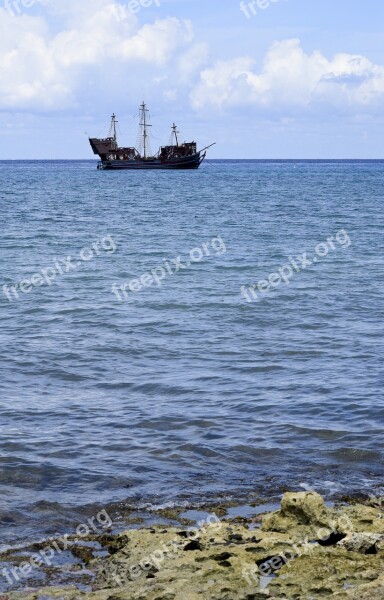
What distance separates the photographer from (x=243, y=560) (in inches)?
334

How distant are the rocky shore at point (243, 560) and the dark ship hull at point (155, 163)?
509 feet

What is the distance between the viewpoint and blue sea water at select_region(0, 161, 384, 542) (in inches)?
482

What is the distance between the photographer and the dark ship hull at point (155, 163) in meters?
163

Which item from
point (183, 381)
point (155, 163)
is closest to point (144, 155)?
point (155, 163)

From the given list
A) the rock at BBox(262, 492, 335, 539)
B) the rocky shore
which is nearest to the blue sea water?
the rocky shore

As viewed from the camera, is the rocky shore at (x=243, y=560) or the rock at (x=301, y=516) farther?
the rock at (x=301, y=516)

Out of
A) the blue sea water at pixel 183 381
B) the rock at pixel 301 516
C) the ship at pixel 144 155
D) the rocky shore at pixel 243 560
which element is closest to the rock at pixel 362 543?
the rocky shore at pixel 243 560

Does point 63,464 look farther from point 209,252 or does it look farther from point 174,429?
point 209,252

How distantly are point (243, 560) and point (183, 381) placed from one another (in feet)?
29.1

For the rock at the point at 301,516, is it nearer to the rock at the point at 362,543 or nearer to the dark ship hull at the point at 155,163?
the rock at the point at 362,543

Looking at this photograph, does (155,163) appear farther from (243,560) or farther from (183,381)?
(243,560)

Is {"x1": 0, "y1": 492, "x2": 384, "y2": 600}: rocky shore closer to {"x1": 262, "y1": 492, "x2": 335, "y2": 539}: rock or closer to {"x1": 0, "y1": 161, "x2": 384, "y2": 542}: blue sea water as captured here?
{"x1": 262, "y1": 492, "x2": 335, "y2": 539}: rock

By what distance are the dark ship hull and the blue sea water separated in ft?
416

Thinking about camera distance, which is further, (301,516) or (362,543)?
(301,516)
